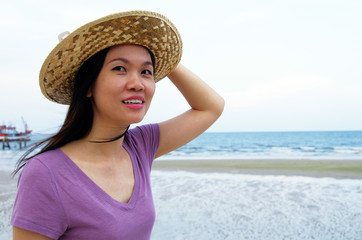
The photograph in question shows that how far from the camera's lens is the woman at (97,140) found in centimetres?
112

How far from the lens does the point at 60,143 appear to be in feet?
4.48

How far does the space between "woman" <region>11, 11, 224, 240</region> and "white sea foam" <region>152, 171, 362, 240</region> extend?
3199 mm

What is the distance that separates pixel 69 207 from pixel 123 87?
0.54 meters

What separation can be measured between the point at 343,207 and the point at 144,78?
563cm

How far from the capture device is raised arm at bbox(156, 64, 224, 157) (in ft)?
5.89

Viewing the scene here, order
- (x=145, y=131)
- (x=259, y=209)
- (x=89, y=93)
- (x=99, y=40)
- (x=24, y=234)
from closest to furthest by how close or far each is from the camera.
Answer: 1. (x=24, y=234)
2. (x=99, y=40)
3. (x=89, y=93)
4. (x=145, y=131)
5. (x=259, y=209)

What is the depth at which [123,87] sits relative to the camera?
130cm

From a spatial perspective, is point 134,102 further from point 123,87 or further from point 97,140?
point 97,140

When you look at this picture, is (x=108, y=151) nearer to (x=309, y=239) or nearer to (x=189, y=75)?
(x=189, y=75)

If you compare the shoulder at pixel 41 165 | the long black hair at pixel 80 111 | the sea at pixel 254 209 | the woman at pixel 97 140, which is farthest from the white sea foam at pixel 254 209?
the shoulder at pixel 41 165

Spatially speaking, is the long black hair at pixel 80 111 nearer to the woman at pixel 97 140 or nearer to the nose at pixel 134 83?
the woman at pixel 97 140

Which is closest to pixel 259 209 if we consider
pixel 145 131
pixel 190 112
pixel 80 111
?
pixel 190 112

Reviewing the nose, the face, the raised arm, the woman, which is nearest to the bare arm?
the woman

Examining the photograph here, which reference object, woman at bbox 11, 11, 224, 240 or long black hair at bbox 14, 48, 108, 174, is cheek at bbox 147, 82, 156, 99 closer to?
woman at bbox 11, 11, 224, 240
